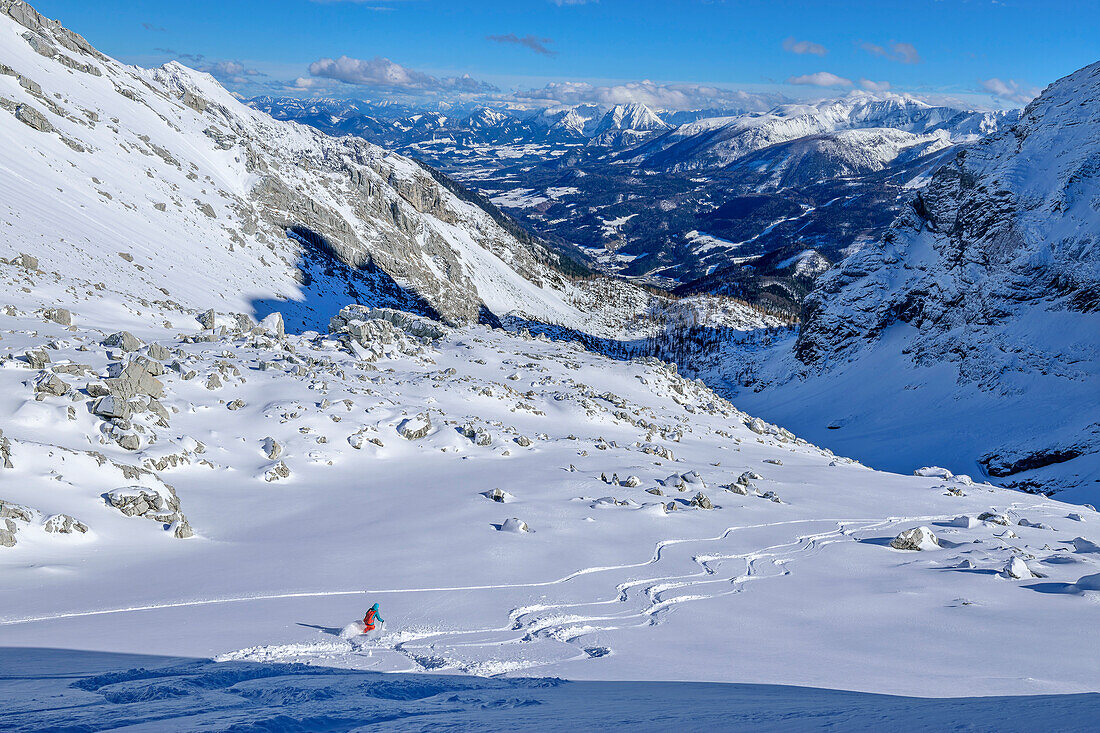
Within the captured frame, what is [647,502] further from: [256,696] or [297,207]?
[297,207]

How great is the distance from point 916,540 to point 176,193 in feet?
300

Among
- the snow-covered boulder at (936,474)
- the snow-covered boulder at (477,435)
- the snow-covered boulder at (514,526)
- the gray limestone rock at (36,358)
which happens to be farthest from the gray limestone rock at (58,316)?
the snow-covered boulder at (936,474)

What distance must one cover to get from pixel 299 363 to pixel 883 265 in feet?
334

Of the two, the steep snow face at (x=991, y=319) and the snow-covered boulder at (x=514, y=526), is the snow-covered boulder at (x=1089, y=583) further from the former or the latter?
the steep snow face at (x=991, y=319)

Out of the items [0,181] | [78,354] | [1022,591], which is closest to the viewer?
[1022,591]

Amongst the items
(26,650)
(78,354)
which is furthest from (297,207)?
(26,650)

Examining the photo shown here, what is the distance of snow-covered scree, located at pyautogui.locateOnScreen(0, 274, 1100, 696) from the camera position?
38.7ft

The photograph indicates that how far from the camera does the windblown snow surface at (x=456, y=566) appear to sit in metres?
9.50

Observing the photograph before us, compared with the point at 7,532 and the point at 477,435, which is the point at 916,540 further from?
the point at 7,532

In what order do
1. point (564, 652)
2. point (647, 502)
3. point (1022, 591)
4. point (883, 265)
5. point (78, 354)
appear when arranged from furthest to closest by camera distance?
point (883, 265) → point (78, 354) → point (647, 502) → point (1022, 591) → point (564, 652)

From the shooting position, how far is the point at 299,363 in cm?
3269

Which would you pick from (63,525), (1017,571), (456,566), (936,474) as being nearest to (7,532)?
(63,525)

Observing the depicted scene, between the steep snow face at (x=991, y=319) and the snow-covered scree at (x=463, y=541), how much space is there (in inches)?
1557

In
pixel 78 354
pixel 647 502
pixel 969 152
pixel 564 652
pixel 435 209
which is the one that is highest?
pixel 435 209
